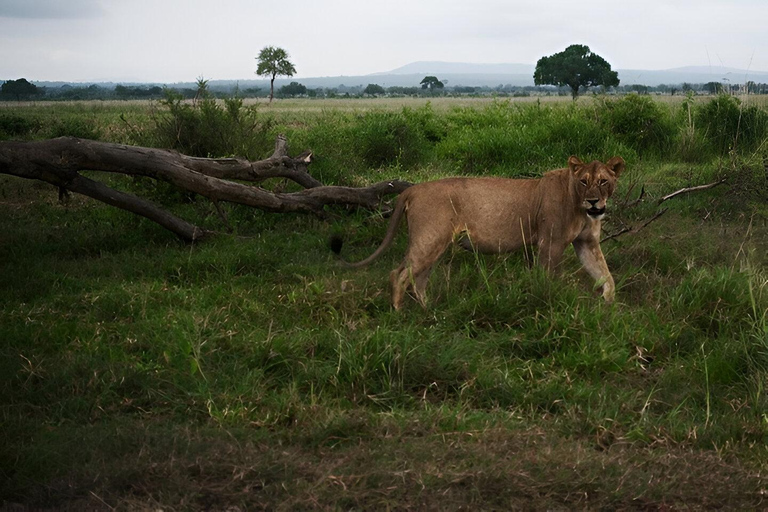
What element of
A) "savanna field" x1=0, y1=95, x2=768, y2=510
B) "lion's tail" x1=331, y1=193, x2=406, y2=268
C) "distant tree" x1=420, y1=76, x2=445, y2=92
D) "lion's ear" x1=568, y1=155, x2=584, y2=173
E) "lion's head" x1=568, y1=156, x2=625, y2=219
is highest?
"distant tree" x1=420, y1=76, x2=445, y2=92

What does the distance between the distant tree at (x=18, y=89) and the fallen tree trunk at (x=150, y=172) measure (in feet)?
172

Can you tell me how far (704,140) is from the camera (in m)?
14.1

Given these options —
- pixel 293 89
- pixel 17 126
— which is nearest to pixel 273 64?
pixel 293 89

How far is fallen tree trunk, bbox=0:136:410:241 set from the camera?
26.4ft

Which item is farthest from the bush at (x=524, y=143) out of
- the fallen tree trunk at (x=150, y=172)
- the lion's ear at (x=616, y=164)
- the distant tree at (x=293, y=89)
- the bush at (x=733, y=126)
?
the distant tree at (x=293, y=89)

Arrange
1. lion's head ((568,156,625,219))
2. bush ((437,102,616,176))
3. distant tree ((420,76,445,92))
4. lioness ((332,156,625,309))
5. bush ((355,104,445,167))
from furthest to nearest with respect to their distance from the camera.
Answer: distant tree ((420,76,445,92)) < bush ((355,104,445,167)) < bush ((437,102,616,176)) < lioness ((332,156,625,309)) < lion's head ((568,156,625,219))

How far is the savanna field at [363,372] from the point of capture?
A: 379cm

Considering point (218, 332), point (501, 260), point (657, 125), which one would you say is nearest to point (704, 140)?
point (657, 125)

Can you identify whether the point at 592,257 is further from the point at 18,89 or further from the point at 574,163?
the point at 18,89

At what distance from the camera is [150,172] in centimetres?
841

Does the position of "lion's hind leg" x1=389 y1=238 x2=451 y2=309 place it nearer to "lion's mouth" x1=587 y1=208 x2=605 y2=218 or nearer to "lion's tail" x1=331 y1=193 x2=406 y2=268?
"lion's tail" x1=331 y1=193 x2=406 y2=268

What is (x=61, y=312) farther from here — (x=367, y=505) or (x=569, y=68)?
(x=569, y=68)

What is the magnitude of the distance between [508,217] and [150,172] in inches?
147

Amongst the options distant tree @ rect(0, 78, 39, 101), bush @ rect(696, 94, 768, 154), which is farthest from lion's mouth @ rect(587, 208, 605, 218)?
distant tree @ rect(0, 78, 39, 101)
